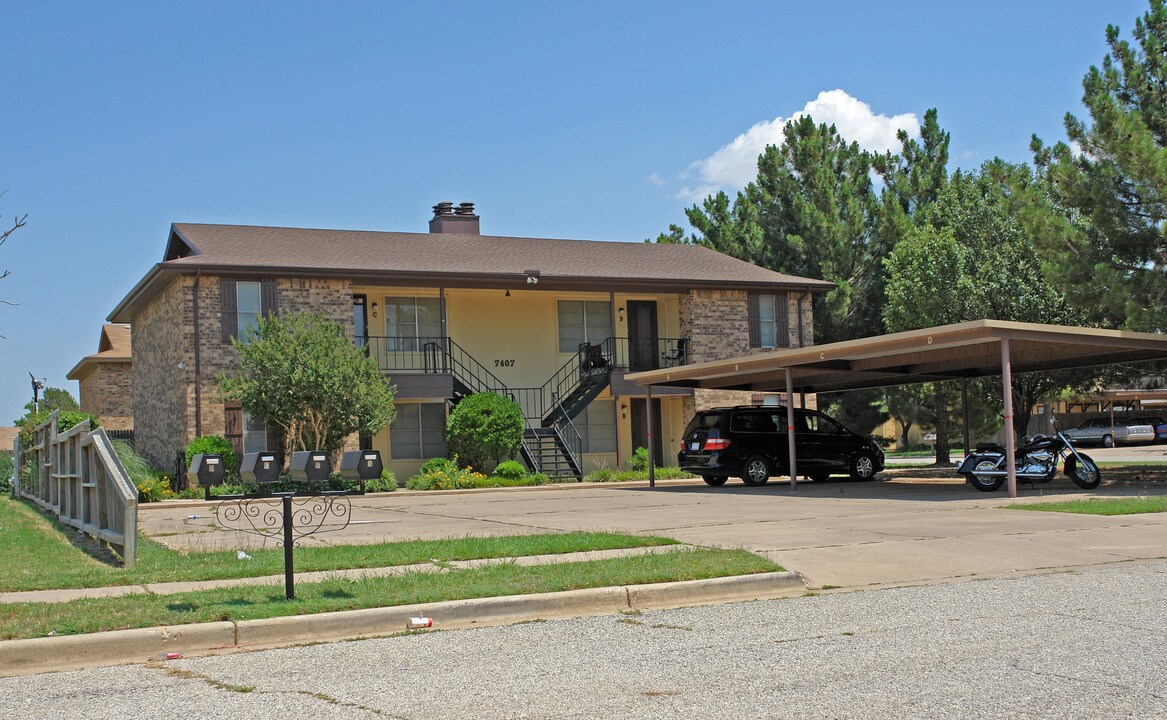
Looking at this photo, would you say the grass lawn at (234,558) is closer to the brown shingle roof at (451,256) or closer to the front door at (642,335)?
the brown shingle roof at (451,256)

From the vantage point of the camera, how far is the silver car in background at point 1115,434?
166 feet

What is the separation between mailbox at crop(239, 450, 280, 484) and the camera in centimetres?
1462

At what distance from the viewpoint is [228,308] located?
89.8ft

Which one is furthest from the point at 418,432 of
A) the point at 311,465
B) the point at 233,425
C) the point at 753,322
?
the point at 311,465

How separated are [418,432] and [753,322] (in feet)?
34.1

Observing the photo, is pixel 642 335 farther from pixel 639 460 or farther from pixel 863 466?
pixel 863 466

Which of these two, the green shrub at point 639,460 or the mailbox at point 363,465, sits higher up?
the mailbox at point 363,465

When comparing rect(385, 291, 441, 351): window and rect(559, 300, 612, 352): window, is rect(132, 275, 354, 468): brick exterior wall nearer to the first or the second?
rect(385, 291, 441, 351): window

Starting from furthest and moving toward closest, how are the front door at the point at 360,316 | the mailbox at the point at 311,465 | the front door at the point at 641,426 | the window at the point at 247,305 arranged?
the front door at the point at 641,426, the front door at the point at 360,316, the window at the point at 247,305, the mailbox at the point at 311,465

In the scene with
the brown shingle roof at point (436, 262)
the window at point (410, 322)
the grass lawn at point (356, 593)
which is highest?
the brown shingle roof at point (436, 262)

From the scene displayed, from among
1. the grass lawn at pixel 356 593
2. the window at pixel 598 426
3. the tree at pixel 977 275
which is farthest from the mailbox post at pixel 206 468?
the tree at pixel 977 275

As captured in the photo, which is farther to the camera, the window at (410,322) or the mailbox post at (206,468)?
the window at (410,322)

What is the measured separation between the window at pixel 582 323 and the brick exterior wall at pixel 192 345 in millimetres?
6832

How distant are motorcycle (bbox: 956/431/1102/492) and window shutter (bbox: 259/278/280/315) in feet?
54.1
